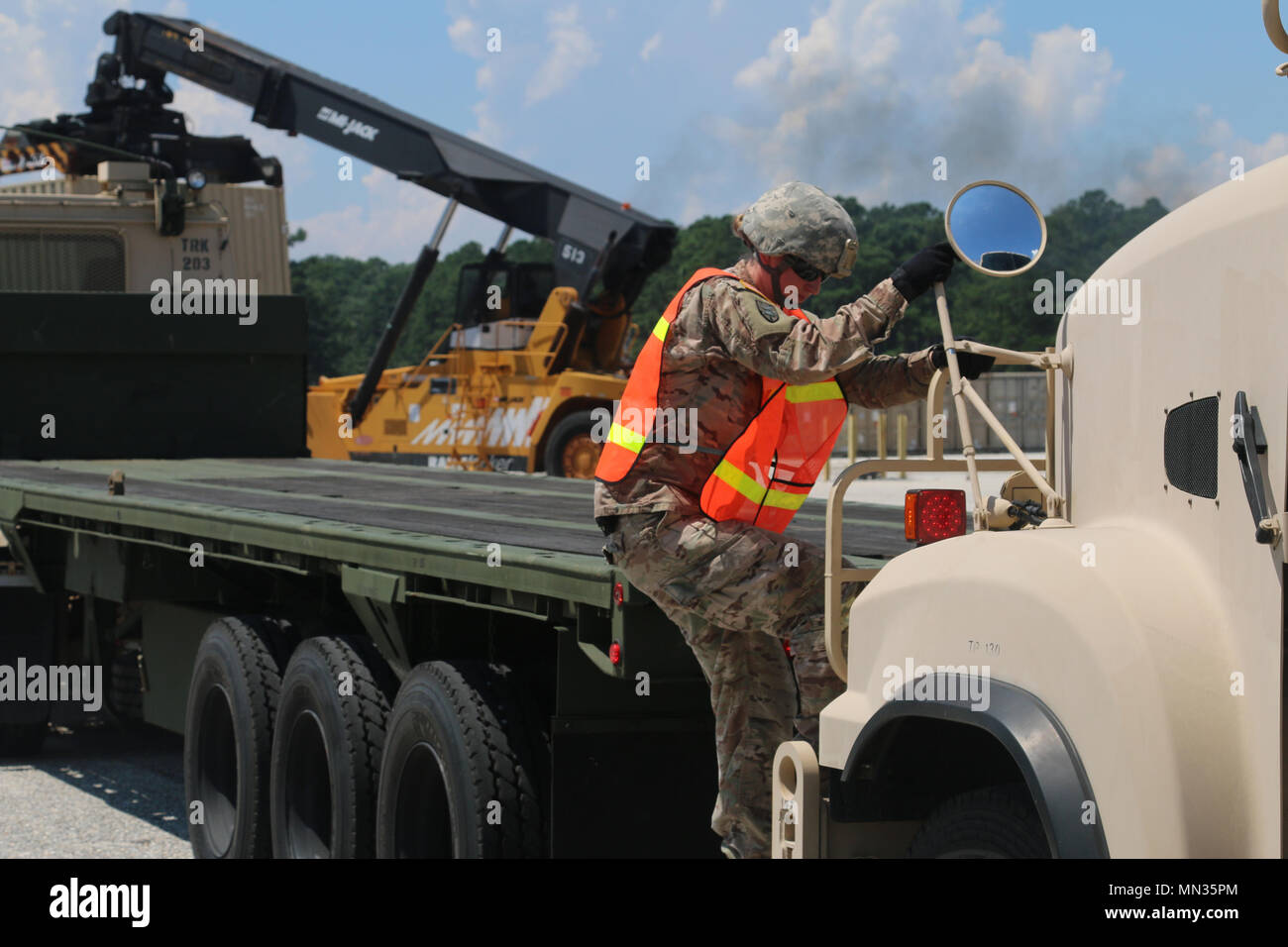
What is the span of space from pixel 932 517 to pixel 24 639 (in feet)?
22.1

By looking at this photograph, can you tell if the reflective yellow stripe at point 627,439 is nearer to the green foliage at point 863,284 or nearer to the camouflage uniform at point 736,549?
the camouflage uniform at point 736,549

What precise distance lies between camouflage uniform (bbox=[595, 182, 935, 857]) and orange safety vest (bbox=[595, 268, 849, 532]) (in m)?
0.03

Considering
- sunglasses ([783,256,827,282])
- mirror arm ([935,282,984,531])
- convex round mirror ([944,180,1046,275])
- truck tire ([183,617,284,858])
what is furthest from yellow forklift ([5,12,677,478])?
convex round mirror ([944,180,1046,275])

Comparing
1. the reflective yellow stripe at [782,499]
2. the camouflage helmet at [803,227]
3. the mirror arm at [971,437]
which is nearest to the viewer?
the mirror arm at [971,437]

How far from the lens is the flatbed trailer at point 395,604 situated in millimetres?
5113

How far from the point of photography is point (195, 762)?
292 inches

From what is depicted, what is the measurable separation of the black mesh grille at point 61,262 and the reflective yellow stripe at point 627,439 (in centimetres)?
945

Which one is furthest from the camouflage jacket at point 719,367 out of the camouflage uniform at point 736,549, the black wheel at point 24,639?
the black wheel at point 24,639

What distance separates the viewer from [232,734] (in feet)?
24.1

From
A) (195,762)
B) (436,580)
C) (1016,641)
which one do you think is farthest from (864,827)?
(195,762)

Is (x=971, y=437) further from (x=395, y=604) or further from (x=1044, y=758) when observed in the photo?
(x=395, y=604)

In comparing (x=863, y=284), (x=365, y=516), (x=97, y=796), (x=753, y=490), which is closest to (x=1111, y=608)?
(x=753, y=490)
